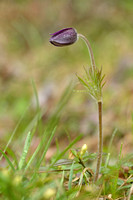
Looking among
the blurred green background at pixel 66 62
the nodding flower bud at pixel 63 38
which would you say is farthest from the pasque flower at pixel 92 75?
the blurred green background at pixel 66 62

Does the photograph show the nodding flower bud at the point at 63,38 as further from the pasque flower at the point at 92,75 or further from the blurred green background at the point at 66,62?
the blurred green background at the point at 66,62

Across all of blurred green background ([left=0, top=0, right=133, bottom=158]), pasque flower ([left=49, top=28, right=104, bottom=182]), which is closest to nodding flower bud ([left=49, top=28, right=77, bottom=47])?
pasque flower ([left=49, top=28, right=104, bottom=182])

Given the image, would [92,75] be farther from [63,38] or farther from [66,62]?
[66,62]

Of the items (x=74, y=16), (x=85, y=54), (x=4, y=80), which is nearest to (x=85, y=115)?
(x=85, y=54)

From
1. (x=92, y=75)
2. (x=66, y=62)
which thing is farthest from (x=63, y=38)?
(x=66, y=62)

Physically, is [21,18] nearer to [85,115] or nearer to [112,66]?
[112,66]

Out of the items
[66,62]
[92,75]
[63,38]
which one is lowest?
[92,75]

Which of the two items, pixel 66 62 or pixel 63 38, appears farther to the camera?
pixel 66 62

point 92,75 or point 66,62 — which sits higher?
point 66,62
